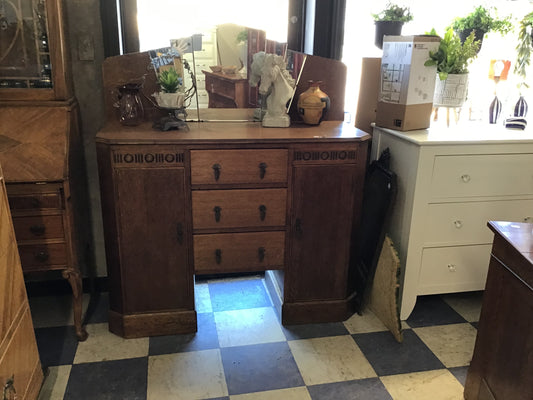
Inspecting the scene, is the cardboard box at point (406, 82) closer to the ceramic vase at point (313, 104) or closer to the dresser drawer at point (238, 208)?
the ceramic vase at point (313, 104)

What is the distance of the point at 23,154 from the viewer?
1825 millimetres

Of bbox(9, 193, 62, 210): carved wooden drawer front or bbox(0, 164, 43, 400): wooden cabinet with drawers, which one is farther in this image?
bbox(9, 193, 62, 210): carved wooden drawer front

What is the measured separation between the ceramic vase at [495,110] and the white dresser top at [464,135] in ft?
0.37

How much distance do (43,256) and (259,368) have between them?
985mm

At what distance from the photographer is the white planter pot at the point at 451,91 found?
223cm

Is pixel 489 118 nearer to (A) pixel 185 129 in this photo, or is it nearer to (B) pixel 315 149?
(B) pixel 315 149

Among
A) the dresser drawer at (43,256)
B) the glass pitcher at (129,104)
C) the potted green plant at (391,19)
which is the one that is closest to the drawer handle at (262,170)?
the glass pitcher at (129,104)

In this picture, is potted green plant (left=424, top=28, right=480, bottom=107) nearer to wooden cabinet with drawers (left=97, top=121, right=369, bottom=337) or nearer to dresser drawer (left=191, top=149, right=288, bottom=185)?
wooden cabinet with drawers (left=97, top=121, right=369, bottom=337)

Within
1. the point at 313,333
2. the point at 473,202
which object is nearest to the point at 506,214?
the point at 473,202

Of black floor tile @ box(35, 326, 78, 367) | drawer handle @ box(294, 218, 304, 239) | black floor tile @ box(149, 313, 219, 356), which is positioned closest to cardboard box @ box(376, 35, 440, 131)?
drawer handle @ box(294, 218, 304, 239)

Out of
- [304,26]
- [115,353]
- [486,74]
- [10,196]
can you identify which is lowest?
[115,353]

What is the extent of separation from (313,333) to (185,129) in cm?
110

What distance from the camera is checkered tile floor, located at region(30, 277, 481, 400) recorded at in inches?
71.3

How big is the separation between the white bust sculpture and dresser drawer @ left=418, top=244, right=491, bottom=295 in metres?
0.92
